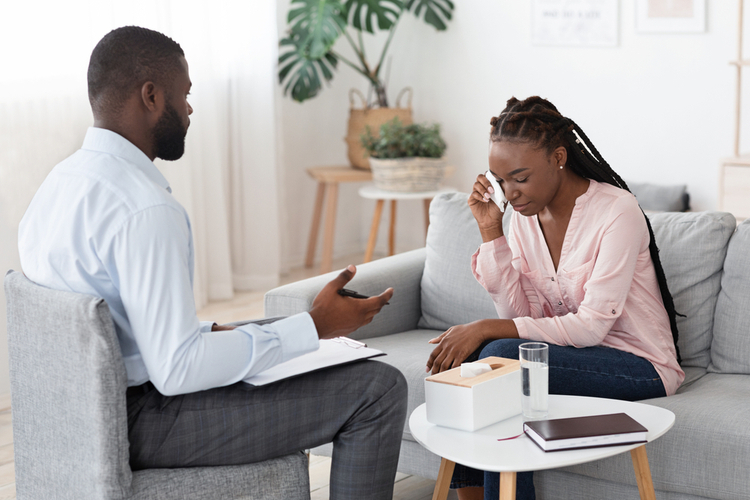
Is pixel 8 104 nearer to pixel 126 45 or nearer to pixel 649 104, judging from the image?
pixel 126 45

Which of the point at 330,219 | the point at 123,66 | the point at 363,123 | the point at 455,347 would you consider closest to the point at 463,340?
the point at 455,347

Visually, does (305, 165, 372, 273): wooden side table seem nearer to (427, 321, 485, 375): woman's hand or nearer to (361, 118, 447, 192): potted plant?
(361, 118, 447, 192): potted plant

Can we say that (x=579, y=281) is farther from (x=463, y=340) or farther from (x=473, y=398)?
(x=473, y=398)

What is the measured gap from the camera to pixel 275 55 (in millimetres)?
4426

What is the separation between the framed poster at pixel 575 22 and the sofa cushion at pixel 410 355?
2.51m

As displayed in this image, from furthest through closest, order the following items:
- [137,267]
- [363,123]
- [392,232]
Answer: [392,232] → [363,123] → [137,267]

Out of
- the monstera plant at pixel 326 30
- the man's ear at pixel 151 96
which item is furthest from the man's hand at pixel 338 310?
the monstera plant at pixel 326 30

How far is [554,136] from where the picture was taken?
1.81 m

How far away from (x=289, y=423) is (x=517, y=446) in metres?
0.39

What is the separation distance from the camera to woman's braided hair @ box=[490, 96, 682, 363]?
1.80 m

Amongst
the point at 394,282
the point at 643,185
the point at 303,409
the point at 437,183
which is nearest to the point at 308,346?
the point at 303,409

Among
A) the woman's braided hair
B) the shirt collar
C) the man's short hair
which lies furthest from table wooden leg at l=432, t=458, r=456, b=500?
the man's short hair

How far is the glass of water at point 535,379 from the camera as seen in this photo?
148cm

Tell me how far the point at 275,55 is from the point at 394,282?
2368mm
